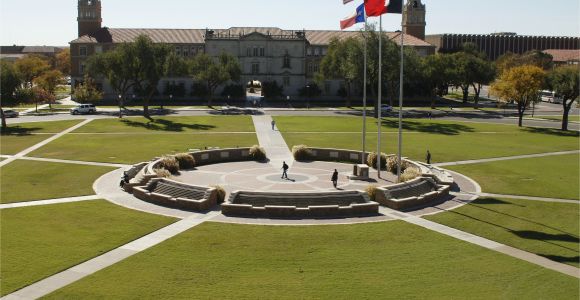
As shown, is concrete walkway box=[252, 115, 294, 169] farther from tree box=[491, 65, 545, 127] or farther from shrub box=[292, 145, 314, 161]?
tree box=[491, 65, 545, 127]

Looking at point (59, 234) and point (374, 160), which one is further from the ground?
point (374, 160)

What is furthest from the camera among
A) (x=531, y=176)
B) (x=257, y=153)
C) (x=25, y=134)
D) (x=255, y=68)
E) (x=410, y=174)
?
(x=255, y=68)

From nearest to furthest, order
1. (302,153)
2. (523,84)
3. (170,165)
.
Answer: (170,165) < (302,153) < (523,84)

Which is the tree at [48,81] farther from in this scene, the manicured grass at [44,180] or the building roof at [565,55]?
the building roof at [565,55]

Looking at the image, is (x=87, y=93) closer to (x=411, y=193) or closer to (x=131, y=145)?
(x=131, y=145)

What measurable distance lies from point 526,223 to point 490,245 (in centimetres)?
498

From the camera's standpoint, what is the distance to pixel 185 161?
1704 inches

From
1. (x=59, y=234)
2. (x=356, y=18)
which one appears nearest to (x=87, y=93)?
(x=356, y=18)

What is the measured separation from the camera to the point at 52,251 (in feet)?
78.9

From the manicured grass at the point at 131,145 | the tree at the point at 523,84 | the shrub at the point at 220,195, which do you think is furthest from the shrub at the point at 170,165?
the tree at the point at 523,84

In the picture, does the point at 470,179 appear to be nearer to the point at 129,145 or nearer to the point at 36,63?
the point at 129,145

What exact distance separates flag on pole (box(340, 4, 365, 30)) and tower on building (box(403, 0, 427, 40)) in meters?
98.0

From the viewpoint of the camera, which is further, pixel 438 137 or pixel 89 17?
pixel 89 17

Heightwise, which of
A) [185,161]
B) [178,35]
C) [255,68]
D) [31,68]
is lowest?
[185,161]
